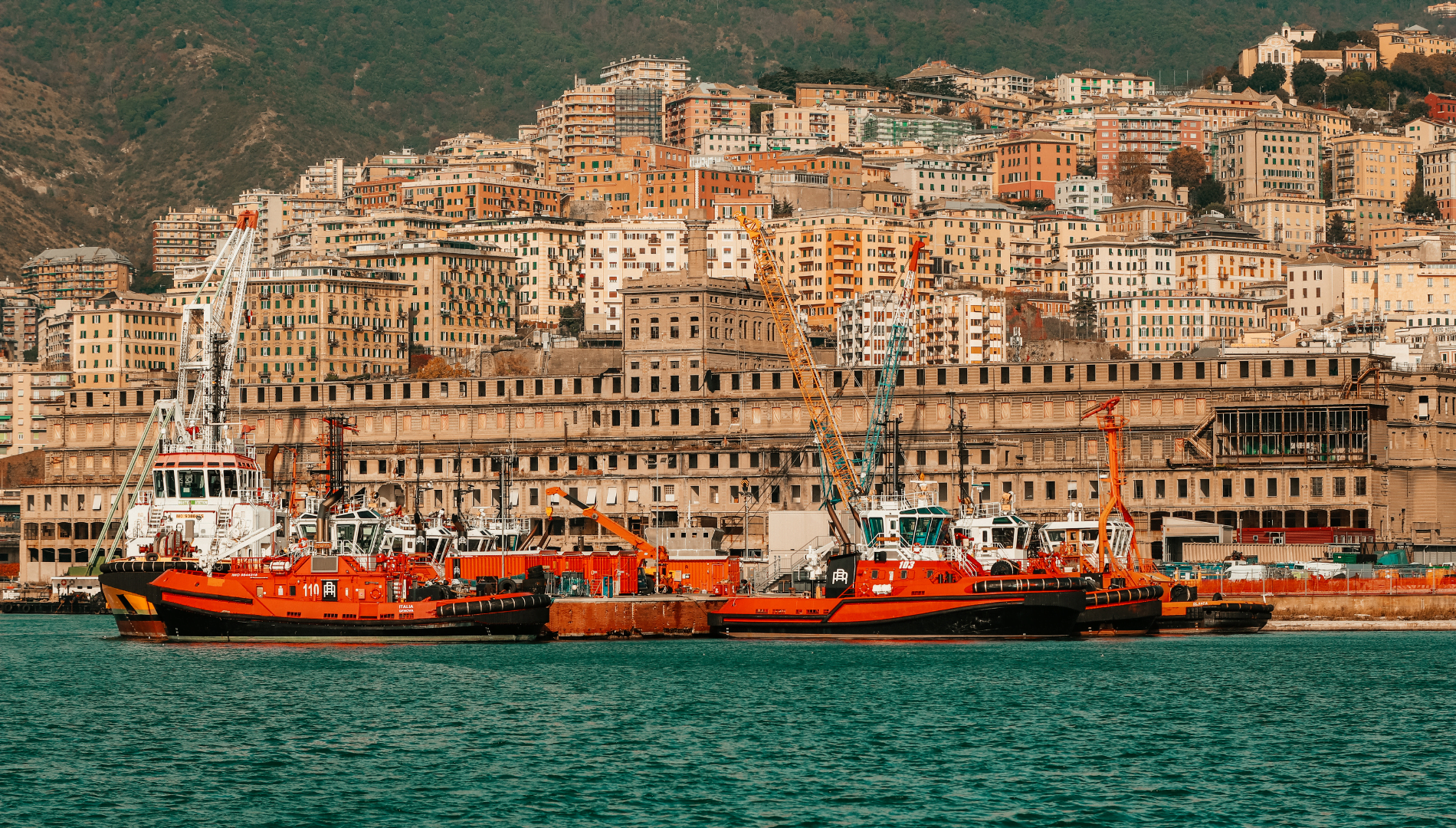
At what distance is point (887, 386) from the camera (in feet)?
474

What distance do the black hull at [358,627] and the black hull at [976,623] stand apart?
12507 millimetres

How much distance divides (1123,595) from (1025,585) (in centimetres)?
700

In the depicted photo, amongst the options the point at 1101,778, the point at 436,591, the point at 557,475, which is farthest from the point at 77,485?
the point at 1101,778

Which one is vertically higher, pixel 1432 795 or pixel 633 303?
pixel 633 303

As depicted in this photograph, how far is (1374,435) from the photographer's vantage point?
139 meters

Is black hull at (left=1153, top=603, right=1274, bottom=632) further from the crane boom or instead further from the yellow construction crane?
the yellow construction crane

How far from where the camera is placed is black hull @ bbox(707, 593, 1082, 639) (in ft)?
316

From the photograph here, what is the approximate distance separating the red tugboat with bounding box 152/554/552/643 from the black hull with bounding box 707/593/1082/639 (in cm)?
1372

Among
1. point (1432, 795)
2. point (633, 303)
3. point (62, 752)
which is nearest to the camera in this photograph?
point (1432, 795)

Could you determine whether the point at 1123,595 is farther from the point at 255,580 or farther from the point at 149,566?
the point at 149,566

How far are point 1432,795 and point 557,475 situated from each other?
→ 10366 centimetres

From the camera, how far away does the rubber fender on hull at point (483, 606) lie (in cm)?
9656

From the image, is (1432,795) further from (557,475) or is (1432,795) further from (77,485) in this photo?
(77,485)

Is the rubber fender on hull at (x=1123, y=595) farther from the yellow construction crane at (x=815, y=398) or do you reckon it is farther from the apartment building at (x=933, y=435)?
the yellow construction crane at (x=815, y=398)
